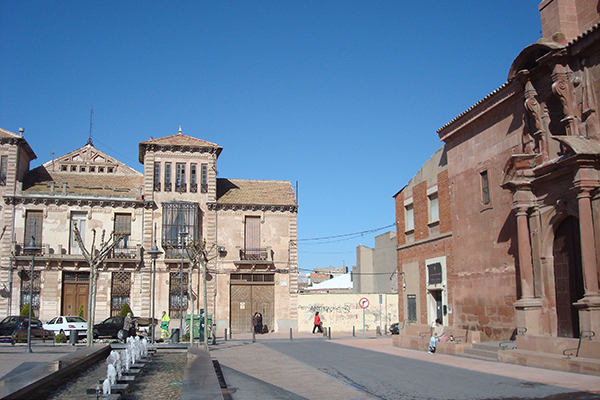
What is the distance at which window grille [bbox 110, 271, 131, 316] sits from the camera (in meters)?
35.7

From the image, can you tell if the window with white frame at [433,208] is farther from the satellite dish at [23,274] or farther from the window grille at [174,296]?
the satellite dish at [23,274]

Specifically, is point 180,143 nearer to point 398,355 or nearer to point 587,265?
point 398,355

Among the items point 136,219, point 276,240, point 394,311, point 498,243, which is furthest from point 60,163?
point 498,243

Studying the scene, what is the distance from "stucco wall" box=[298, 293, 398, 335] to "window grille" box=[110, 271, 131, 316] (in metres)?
11.3

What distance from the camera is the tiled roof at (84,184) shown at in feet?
120

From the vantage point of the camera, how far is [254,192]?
1585 inches

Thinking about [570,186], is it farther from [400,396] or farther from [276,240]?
[276,240]

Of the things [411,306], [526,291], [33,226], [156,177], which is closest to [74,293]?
[33,226]

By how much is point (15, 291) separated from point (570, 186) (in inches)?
1243

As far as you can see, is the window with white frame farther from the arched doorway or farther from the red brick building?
the arched doorway

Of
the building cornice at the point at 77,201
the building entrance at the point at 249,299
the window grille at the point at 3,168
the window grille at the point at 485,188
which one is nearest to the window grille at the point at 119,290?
the building cornice at the point at 77,201

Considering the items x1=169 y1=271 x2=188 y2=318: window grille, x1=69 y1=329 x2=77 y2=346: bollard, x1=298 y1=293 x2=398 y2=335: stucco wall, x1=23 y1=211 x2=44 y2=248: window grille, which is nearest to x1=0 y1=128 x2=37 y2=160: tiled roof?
x1=23 y1=211 x2=44 y2=248: window grille

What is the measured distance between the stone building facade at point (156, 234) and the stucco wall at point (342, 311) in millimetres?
1132

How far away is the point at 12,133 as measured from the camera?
118ft
